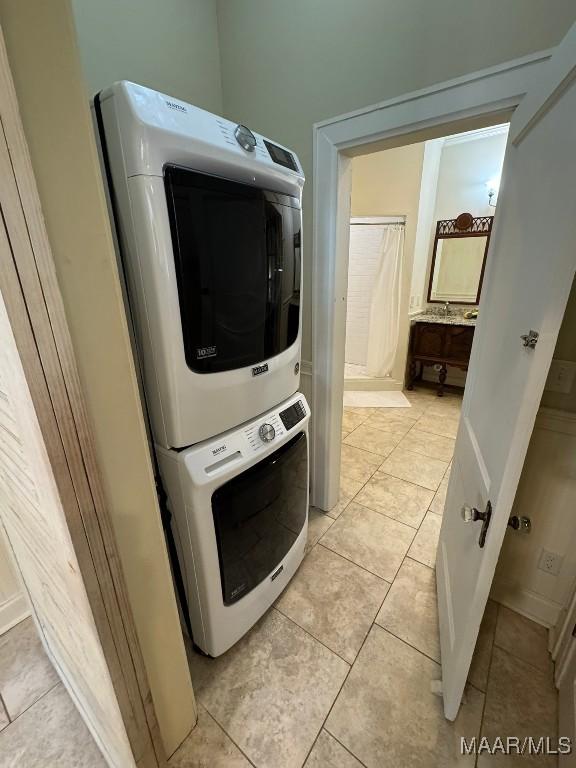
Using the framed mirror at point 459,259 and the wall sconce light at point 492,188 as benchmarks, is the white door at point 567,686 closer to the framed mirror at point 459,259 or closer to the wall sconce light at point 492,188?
the framed mirror at point 459,259

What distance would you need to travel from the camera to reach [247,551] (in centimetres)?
114

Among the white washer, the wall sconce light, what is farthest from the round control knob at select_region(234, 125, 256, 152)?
the wall sconce light

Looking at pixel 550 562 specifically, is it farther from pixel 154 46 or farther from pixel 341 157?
pixel 154 46

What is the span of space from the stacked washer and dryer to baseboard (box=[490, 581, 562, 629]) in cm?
106

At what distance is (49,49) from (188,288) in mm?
433

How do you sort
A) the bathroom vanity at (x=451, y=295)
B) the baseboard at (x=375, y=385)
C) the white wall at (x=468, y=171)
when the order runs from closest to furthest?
the white wall at (x=468, y=171) → the bathroom vanity at (x=451, y=295) → the baseboard at (x=375, y=385)

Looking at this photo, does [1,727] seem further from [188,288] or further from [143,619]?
[188,288]

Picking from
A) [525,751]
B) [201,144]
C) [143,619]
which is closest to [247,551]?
[143,619]

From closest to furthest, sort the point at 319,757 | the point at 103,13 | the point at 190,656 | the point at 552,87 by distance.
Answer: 1. the point at 552,87
2. the point at 319,757
3. the point at 103,13
4. the point at 190,656

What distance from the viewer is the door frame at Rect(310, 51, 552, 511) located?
102cm

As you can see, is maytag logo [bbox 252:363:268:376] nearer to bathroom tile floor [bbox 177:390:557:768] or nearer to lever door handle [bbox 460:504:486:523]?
lever door handle [bbox 460:504:486:523]

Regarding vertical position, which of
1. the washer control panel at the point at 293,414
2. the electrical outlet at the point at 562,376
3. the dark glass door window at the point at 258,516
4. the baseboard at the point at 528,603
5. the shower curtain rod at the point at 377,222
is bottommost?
the baseboard at the point at 528,603

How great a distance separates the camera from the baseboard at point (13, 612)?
1.33 meters

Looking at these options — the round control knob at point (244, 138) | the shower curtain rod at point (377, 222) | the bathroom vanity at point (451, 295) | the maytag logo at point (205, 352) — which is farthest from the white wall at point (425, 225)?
the maytag logo at point (205, 352)
